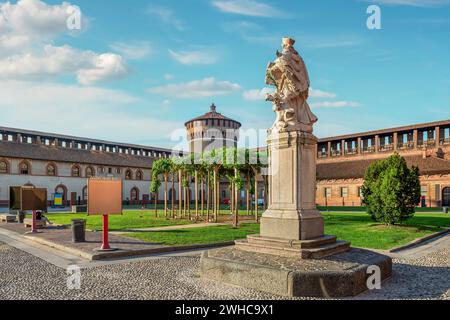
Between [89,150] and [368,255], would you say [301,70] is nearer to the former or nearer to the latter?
[368,255]

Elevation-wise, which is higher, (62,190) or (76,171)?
(76,171)

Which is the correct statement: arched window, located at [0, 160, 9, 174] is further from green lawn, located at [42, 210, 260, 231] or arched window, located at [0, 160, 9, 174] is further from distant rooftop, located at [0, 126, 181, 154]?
green lawn, located at [42, 210, 260, 231]

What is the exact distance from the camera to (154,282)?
24.2 feet

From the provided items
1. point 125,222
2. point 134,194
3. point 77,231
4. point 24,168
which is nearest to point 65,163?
point 24,168

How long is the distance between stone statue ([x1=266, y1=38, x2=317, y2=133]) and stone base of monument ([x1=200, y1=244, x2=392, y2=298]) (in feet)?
9.39

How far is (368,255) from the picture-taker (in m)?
8.08

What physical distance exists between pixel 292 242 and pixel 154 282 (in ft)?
10.3

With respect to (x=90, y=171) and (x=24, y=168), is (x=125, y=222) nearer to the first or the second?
(x=24, y=168)

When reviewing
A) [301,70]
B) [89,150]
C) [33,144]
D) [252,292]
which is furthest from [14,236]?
[89,150]

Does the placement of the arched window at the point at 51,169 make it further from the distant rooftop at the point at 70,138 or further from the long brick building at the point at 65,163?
the distant rooftop at the point at 70,138

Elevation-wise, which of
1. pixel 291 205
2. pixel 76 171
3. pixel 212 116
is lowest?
pixel 291 205

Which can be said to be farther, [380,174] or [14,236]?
[380,174]

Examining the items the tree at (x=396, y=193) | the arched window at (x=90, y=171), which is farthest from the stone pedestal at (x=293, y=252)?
the arched window at (x=90, y=171)

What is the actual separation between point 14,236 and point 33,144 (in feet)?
142
